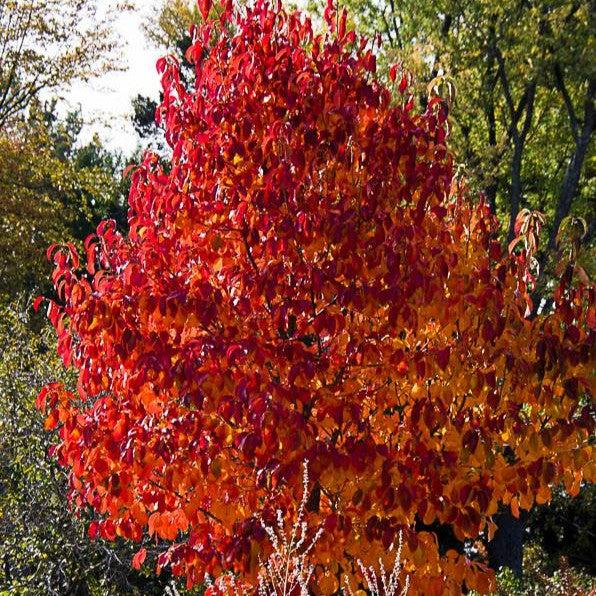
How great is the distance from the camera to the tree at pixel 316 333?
5188 mm

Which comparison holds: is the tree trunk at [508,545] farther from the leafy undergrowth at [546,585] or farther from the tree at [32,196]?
the tree at [32,196]

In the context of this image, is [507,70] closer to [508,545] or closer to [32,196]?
[508,545]

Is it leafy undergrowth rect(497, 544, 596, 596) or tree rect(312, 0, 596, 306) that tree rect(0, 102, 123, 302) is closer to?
tree rect(312, 0, 596, 306)

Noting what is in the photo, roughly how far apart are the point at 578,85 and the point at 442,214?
1149 cm

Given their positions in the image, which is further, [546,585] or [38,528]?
[546,585]

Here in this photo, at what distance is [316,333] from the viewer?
5617 millimetres

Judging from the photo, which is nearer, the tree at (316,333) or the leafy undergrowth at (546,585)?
the tree at (316,333)

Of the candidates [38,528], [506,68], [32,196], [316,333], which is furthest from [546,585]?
[32,196]

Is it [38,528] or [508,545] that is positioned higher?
[508,545]

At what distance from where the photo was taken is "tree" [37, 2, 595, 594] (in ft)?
17.0

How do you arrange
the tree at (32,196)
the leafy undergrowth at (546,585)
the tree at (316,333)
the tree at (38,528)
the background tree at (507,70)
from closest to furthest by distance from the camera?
the tree at (316,333)
the tree at (38,528)
the leafy undergrowth at (546,585)
the background tree at (507,70)
the tree at (32,196)

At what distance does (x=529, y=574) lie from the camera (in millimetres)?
14805

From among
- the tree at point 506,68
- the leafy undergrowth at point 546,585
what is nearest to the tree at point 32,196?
the tree at point 506,68

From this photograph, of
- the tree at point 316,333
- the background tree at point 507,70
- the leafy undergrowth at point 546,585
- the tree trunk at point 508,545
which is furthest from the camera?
the background tree at point 507,70
